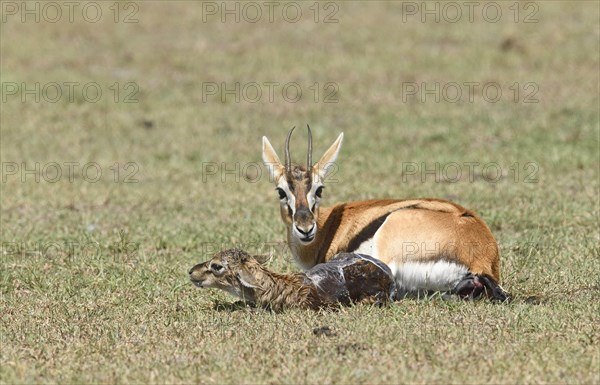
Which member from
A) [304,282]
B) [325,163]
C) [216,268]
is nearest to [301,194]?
[325,163]

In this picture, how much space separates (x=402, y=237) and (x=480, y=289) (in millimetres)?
709

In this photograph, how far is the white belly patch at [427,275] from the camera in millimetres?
7457

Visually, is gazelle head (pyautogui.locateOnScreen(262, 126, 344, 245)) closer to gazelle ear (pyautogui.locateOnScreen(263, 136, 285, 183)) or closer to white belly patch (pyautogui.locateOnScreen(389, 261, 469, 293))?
gazelle ear (pyautogui.locateOnScreen(263, 136, 285, 183))

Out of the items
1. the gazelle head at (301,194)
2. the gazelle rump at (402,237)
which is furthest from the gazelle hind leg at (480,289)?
the gazelle head at (301,194)

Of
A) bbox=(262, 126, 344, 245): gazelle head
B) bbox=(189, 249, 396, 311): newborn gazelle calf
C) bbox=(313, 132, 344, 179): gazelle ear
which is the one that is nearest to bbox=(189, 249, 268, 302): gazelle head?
bbox=(189, 249, 396, 311): newborn gazelle calf

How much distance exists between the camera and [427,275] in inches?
295

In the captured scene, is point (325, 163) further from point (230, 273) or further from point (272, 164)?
point (230, 273)

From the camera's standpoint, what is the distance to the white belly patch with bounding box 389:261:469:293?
746 centimetres

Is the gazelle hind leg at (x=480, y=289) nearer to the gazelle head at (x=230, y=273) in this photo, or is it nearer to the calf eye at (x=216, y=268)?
the gazelle head at (x=230, y=273)

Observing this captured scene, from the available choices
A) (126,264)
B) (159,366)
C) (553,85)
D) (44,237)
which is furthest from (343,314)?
(553,85)

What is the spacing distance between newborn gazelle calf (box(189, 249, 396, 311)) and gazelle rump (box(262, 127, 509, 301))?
26cm

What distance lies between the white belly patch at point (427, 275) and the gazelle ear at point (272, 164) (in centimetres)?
137

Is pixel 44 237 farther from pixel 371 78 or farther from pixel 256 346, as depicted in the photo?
pixel 371 78

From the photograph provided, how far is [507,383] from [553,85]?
13.8 meters
